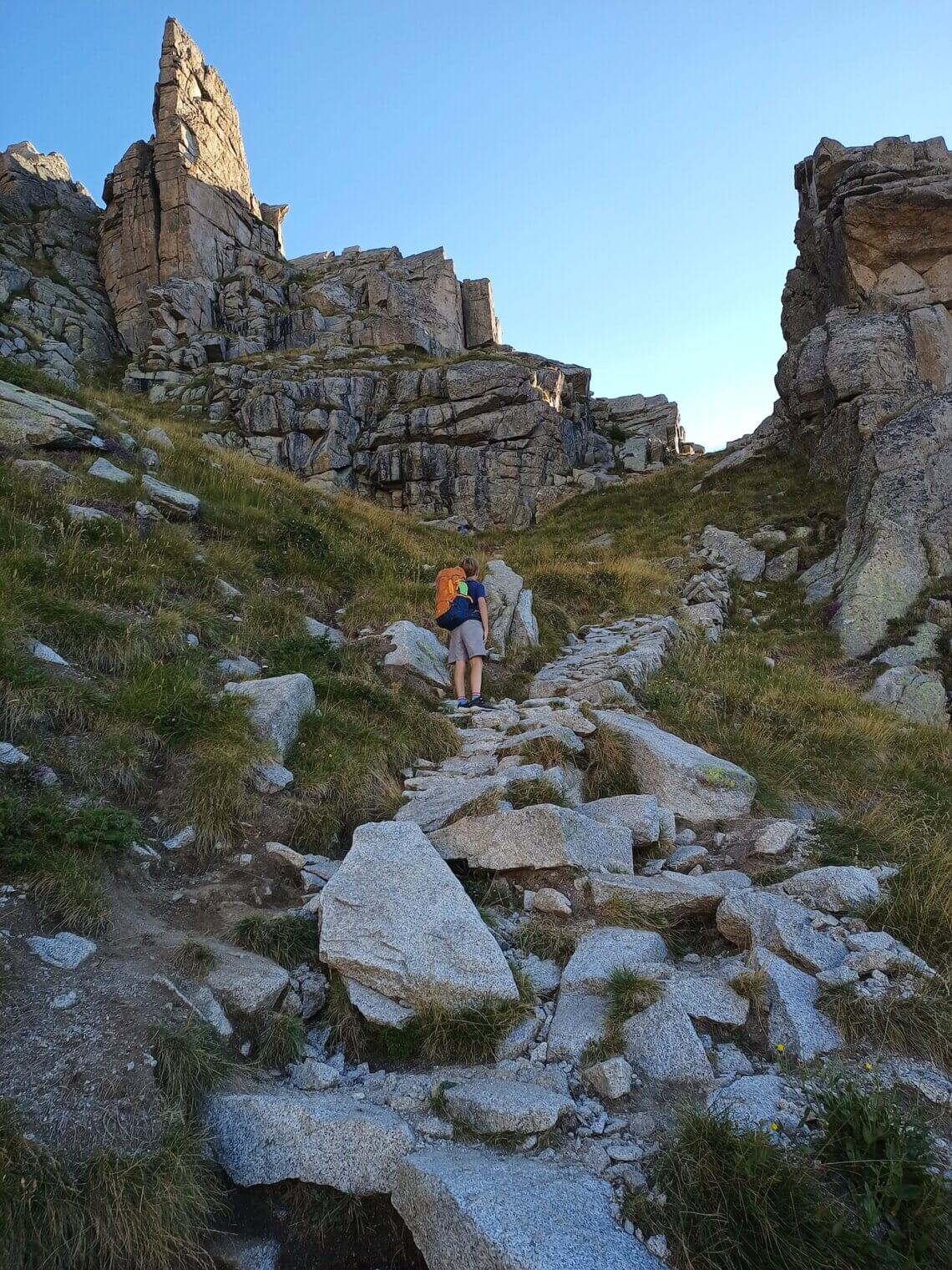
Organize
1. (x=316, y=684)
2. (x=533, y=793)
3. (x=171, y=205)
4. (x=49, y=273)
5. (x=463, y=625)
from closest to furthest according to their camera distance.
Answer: (x=533, y=793) < (x=316, y=684) < (x=463, y=625) < (x=171, y=205) < (x=49, y=273)

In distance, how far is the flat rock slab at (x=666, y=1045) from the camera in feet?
11.4

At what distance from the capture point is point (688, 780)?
6938mm

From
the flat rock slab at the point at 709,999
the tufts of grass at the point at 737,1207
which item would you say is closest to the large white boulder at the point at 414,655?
the flat rock slab at the point at 709,999

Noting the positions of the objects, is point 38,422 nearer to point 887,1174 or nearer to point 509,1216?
point 509,1216

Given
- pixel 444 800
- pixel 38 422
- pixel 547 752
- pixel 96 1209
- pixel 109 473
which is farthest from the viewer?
pixel 38 422

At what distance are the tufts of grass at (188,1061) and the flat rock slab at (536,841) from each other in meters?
2.38

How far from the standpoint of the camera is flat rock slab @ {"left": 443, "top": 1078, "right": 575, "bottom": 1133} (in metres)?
3.19

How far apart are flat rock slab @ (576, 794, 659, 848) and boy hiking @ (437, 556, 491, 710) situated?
3352mm

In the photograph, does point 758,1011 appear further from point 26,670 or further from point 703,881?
point 26,670

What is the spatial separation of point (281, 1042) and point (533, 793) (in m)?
2.94

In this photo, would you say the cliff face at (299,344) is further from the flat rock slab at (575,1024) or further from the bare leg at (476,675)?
the flat rock slab at (575,1024)

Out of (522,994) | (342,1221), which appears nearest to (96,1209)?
(342,1221)

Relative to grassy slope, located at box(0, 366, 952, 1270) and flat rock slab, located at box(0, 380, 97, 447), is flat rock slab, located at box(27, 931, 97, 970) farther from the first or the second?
flat rock slab, located at box(0, 380, 97, 447)

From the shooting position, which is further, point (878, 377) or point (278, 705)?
point (878, 377)
